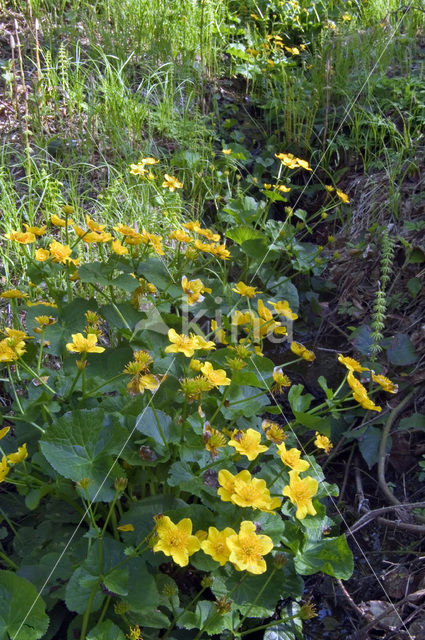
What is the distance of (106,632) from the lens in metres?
1.02

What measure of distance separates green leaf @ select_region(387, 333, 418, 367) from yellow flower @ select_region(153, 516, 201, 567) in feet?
3.32

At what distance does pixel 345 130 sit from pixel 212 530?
253cm

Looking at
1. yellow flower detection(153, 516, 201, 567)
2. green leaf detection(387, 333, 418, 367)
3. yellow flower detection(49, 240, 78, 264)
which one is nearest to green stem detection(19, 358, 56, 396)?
yellow flower detection(49, 240, 78, 264)

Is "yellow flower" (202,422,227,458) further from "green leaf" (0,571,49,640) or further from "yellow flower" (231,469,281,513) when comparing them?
"green leaf" (0,571,49,640)

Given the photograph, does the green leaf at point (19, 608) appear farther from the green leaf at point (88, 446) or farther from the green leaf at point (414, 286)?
the green leaf at point (414, 286)

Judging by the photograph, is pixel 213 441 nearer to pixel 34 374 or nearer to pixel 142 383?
pixel 142 383

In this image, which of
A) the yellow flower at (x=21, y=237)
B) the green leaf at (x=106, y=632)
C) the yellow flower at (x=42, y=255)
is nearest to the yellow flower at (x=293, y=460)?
the green leaf at (x=106, y=632)

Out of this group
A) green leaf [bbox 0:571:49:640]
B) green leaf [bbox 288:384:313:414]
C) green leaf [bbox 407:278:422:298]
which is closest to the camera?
green leaf [bbox 0:571:49:640]

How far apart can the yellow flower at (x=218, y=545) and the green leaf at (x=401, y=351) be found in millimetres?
959

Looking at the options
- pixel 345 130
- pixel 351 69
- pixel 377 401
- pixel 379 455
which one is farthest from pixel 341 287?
pixel 351 69

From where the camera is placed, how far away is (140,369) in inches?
47.2

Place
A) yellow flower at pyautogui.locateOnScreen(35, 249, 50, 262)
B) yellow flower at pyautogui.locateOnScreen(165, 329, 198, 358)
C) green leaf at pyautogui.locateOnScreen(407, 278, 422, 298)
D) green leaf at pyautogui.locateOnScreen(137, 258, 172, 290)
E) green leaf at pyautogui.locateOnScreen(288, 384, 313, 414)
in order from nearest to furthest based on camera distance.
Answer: yellow flower at pyautogui.locateOnScreen(165, 329, 198, 358), green leaf at pyautogui.locateOnScreen(288, 384, 313, 414), yellow flower at pyautogui.locateOnScreen(35, 249, 50, 262), green leaf at pyautogui.locateOnScreen(137, 258, 172, 290), green leaf at pyautogui.locateOnScreen(407, 278, 422, 298)

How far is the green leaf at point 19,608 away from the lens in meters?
1.01

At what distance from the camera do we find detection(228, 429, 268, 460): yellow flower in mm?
1146
